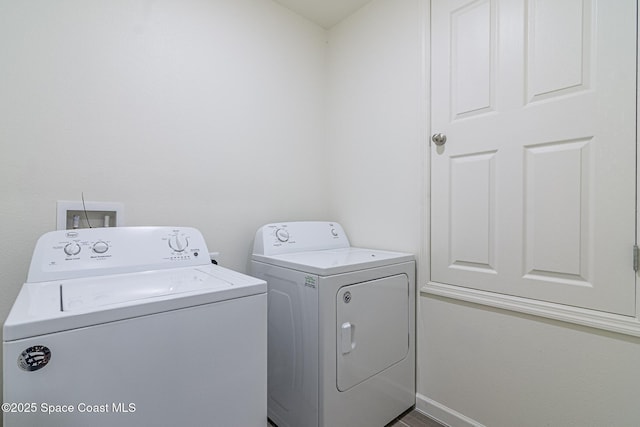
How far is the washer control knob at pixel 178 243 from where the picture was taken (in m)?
1.26

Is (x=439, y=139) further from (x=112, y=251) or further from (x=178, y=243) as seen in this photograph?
(x=112, y=251)

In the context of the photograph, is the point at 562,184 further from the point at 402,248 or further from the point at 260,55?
the point at 260,55

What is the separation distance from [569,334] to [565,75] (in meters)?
0.99

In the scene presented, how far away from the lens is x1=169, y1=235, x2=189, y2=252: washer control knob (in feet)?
4.12

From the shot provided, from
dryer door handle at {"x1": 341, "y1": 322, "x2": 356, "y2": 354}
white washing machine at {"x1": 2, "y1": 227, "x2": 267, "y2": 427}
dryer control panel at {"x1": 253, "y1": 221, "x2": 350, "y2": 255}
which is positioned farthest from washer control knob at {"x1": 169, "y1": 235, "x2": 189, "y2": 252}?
dryer door handle at {"x1": 341, "y1": 322, "x2": 356, "y2": 354}

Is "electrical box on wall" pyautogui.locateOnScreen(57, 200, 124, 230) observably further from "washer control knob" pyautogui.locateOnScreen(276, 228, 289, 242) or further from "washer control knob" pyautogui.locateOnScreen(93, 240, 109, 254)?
"washer control knob" pyautogui.locateOnScreen(276, 228, 289, 242)

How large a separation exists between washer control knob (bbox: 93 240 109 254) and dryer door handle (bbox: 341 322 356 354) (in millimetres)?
976

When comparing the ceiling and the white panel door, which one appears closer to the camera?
the white panel door

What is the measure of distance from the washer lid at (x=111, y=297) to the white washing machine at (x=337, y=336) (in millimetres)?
367

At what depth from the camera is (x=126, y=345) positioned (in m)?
0.70

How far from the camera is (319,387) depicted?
47.7 inches

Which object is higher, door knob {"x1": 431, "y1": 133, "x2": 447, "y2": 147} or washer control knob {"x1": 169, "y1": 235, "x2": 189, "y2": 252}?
door knob {"x1": 431, "y1": 133, "x2": 447, "y2": 147}

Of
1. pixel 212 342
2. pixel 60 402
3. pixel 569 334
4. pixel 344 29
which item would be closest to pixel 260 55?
pixel 344 29

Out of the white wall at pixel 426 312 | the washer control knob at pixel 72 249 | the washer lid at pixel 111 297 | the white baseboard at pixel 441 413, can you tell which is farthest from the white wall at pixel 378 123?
the washer control knob at pixel 72 249
